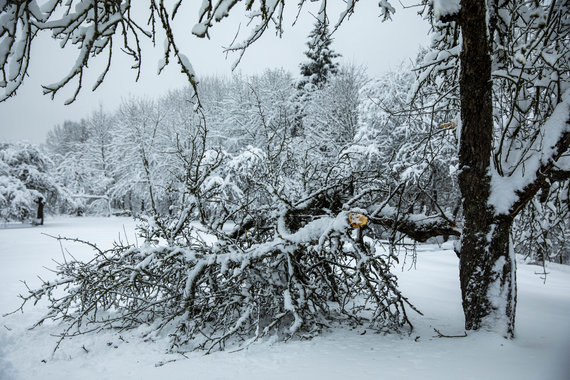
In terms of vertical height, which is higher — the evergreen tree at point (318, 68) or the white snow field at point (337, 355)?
the evergreen tree at point (318, 68)

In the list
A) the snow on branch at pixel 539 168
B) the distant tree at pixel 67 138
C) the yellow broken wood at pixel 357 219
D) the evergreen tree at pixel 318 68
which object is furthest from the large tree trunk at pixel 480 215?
the distant tree at pixel 67 138

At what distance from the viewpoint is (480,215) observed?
3.40 m

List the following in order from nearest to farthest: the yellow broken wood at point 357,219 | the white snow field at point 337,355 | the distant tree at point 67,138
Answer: the white snow field at point 337,355
the yellow broken wood at point 357,219
the distant tree at point 67,138

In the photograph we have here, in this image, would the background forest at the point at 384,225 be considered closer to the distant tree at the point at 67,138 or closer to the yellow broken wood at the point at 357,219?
the yellow broken wood at the point at 357,219

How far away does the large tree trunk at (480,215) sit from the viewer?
10.5ft

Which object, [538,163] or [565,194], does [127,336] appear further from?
[565,194]

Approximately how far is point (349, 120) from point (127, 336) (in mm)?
16630

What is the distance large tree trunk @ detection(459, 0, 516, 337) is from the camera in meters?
3.21

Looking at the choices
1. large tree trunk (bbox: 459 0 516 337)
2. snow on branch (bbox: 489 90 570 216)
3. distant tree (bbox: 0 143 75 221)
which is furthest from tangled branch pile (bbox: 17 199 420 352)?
distant tree (bbox: 0 143 75 221)

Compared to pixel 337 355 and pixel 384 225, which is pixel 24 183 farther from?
pixel 337 355

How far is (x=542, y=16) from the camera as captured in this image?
2.97 metres

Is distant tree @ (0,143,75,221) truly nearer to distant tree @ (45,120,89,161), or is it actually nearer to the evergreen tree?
the evergreen tree

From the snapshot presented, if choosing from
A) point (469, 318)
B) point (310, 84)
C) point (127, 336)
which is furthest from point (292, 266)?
point (310, 84)

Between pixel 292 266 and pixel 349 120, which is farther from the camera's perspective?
pixel 349 120
